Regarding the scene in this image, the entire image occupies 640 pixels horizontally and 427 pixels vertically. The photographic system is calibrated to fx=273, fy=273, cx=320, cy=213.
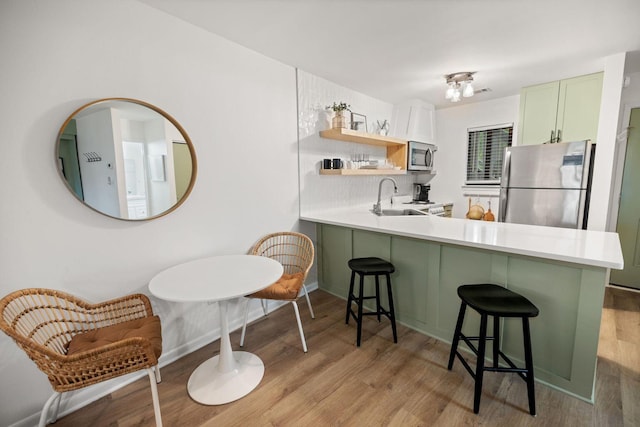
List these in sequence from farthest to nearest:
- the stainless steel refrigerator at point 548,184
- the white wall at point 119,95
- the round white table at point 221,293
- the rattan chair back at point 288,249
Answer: the stainless steel refrigerator at point 548,184
the rattan chair back at point 288,249
the round white table at point 221,293
the white wall at point 119,95

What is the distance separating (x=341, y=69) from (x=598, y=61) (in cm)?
238

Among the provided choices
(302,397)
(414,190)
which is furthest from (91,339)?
(414,190)

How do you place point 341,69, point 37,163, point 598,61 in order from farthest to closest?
1. point 341,69
2. point 598,61
3. point 37,163

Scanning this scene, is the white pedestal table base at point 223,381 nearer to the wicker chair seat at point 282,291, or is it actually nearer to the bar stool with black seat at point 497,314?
the wicker chair seat at point 282,291

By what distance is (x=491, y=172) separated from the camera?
4000mm

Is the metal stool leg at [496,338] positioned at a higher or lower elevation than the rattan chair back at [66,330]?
lower

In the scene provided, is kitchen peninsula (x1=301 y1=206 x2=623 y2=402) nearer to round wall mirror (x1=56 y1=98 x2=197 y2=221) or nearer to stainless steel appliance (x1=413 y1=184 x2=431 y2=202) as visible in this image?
round wall mirror (x1=56 y1=98 x2=197 y2=221)

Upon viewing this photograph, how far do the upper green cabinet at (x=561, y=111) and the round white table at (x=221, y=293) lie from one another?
3.39 metres

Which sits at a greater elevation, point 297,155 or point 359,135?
point 359,135

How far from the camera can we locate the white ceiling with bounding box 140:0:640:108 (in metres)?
1.73

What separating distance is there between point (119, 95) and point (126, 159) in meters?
0.38

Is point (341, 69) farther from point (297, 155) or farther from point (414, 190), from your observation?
point (414, 190)

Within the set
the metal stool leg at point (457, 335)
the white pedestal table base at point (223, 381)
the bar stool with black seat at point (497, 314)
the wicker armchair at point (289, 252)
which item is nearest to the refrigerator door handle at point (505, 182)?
the bar stool with black seat at point (497, 314)

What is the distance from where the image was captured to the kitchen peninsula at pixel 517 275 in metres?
1.51
